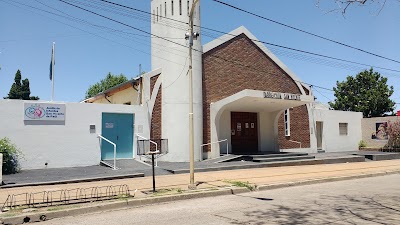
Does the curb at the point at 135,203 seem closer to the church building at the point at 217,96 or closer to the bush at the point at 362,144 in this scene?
the church building at the point at 217,96

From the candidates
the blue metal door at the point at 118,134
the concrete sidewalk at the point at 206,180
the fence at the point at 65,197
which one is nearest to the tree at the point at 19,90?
the blue metal door at the point at 118,134

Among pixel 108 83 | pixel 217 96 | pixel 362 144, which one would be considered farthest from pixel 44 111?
pixel 108 83

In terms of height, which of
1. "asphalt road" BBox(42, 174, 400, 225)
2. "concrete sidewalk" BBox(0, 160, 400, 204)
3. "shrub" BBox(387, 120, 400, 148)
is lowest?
"asphalt road" BBox(42, 174, 400, 225)

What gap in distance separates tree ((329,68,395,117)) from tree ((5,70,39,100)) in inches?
→ 1681

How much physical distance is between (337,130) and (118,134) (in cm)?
1788

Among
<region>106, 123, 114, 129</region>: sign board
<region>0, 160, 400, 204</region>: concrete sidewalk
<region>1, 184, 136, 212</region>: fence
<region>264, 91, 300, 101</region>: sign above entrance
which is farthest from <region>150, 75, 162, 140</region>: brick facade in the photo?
<region>1, 184, 136, 212</region>: fence

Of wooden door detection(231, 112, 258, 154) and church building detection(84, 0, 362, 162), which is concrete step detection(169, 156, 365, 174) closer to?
church building detection(84, 0, 362, 162)

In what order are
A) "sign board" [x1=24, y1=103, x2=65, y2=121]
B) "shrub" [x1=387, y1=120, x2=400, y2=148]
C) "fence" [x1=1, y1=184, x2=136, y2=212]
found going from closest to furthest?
"fence" [x1=1, y1=184, x2=136, y2=212] < "sign board" [x1=24, y1=103, x2=65, y2=121] < "shrub" [x1=387, y1=120, x2=400, y2=148]

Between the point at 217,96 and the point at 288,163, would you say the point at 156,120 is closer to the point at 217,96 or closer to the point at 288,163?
the point at 217,96

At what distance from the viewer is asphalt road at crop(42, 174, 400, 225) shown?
7078mm

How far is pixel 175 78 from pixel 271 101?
18.0 ft

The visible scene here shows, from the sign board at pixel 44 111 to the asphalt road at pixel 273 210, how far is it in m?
9.09

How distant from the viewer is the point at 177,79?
18984 mm

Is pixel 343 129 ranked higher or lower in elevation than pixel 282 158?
higher
